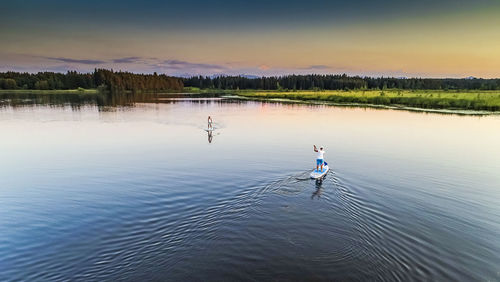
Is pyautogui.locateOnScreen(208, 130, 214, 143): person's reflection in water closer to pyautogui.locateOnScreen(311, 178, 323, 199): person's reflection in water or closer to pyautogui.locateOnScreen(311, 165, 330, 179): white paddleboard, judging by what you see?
pyautogui.locateOnScreen(311, 165, 330, 179): white paddleboard

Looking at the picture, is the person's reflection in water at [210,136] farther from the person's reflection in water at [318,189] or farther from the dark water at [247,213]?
the person's reflection in water at [318,189]

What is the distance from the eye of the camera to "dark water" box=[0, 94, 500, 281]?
1029 centimetres

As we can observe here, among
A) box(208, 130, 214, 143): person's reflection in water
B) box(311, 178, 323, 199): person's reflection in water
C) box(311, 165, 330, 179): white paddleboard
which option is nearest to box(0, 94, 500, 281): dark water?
box(311, 178, 323, 199): person's reflection in water

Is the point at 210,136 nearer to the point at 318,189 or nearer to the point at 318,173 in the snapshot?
the point at 318,173

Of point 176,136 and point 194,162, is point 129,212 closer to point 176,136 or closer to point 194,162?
point 194,162

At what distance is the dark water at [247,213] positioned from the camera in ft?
33.8

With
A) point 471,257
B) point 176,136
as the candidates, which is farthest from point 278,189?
point 176,136

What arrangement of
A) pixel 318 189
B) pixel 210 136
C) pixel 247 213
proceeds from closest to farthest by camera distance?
1. pixel 247 213
2. pixel 318 189
3. pixel 210 136

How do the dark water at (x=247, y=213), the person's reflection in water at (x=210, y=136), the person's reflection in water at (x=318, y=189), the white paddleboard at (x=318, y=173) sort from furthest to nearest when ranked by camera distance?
1. the person's reflection in water at (x=210, y=136)
2. the white paddleboard at (x=318, y=173)
3. the person's reflection in water at (x=318, y=189)
4. the dark water at (x=247, y=213)

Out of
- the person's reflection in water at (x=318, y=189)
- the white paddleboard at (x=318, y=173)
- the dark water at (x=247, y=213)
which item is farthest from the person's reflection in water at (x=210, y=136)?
the person's reflection in water at (x=318, y=189)

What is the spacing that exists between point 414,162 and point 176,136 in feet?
87.4

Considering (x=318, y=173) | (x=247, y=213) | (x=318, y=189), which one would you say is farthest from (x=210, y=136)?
(x=247, y=213)

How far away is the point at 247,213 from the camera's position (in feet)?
47.7

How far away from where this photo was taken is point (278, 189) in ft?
59.7
